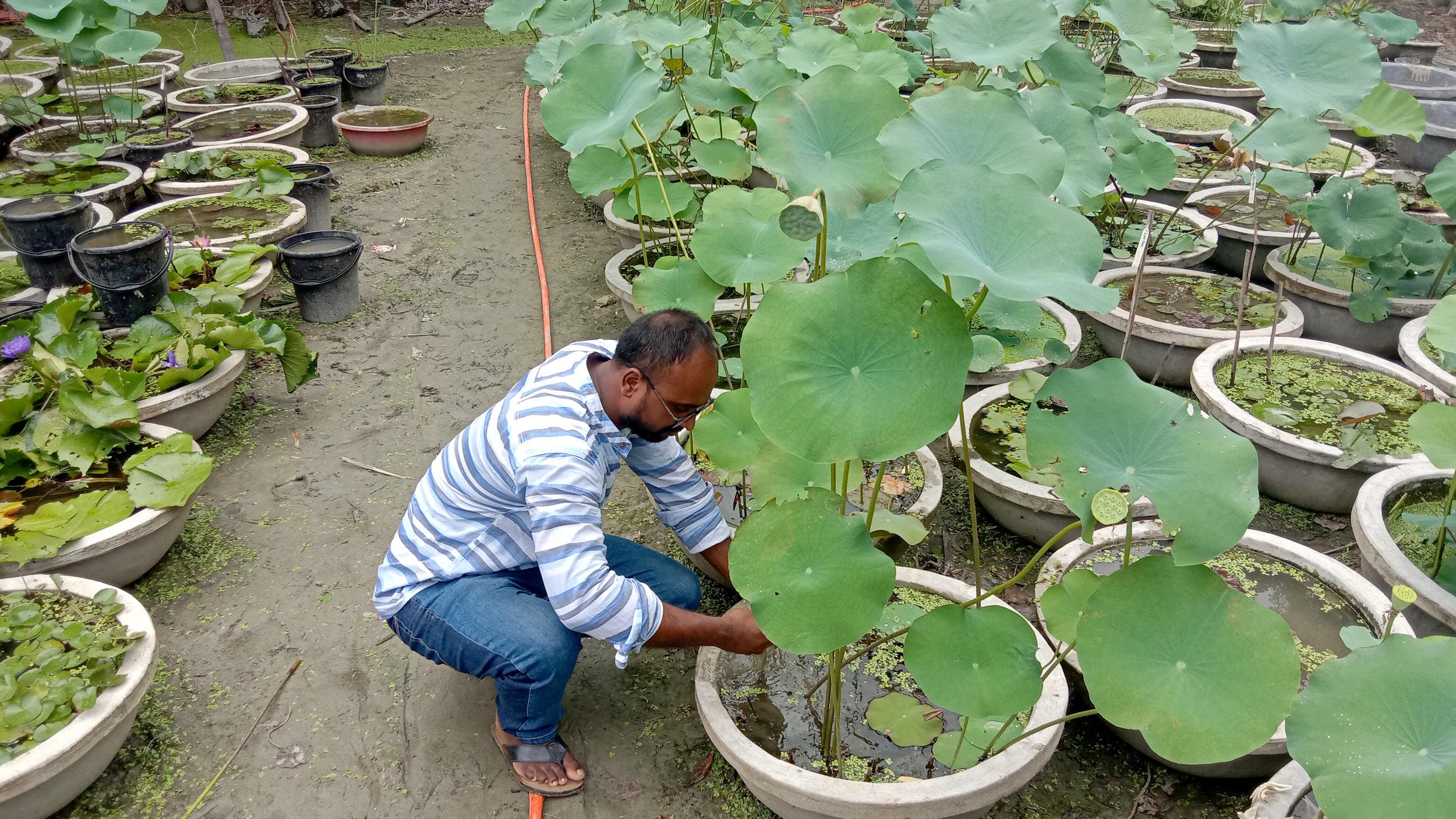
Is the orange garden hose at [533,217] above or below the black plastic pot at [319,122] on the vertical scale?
below

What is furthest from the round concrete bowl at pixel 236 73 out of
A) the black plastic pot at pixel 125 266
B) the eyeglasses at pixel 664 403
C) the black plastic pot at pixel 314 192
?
the eyeglasses at pixel 664 403

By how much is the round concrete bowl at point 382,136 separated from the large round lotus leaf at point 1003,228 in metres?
5.28

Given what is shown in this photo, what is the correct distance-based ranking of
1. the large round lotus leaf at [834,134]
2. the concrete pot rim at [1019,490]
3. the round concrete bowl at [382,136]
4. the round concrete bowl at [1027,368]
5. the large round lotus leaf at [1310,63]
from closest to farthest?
the large round lotus leaf at [834,134] < the concrete pot rim at [1019,490] < the large round lotus leaf at [1310,63] < the round concrete bowl at [1027,368] < the round concrete bowl at [382,136]

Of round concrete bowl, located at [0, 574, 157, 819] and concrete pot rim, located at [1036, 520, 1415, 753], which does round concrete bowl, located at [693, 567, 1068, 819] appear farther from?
round concrete bowl, located at [0, 574, 157, 819]

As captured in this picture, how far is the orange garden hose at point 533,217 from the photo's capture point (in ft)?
12.7

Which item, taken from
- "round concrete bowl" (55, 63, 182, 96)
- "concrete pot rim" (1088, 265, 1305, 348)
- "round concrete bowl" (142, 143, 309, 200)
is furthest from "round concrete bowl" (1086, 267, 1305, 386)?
"round concrete bowl" (55, 63, 182, 96)

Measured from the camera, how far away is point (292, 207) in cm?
435

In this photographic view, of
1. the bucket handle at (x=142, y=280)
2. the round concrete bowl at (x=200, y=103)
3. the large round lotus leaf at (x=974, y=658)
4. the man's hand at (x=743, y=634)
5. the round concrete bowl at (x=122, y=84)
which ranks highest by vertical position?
the round concrete bowl at (x=122, y=84)

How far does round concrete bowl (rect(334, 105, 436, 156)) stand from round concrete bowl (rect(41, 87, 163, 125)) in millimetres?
1084

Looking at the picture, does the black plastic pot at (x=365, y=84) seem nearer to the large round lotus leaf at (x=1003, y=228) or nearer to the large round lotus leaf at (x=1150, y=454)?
the large round lotus leaf at (x=1003, y=228)

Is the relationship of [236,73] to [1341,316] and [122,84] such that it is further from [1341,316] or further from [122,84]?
[1341,316]

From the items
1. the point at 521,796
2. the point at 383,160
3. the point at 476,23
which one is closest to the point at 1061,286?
the point at 521,796

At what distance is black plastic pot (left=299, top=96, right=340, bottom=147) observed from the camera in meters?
5.96

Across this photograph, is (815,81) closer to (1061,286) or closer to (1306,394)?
(1061,286)
